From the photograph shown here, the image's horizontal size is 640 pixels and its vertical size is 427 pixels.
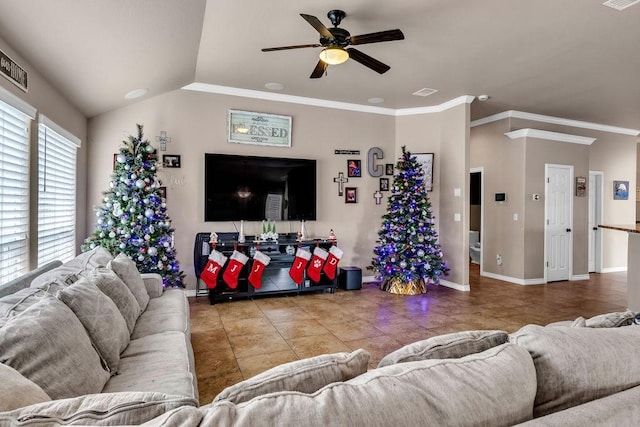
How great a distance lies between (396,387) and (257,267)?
4237 mm

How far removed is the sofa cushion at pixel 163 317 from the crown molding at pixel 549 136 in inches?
231

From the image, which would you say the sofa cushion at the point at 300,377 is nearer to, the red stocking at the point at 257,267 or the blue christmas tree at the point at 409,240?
the red stocking at the point at 257,267

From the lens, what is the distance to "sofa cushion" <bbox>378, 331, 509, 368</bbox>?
997 millimetres

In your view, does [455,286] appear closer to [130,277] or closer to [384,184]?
[384,184]

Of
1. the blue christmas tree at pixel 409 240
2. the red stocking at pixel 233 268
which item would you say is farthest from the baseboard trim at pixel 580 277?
the red stocking at pixel 233 268

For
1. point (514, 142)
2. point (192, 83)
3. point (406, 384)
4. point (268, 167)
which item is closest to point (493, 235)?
point (514, 142)

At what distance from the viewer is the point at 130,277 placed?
108 inches

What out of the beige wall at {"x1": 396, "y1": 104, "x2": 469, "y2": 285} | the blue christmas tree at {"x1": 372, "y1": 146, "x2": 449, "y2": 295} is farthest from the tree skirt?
the beige wall at {"x1": 396, "y1": 104, "x2": 469, "y2": 285}

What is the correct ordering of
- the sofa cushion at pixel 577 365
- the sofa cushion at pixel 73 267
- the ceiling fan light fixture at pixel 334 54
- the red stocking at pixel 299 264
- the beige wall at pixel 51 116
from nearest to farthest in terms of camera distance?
the sofa cushion at pixel 577 365, the sofa cushion at pixel 73 267, the beige wall at pixel 51 116, the ceiling fan light fixture at pixel 334 54, the red stocking at pixel 299 264

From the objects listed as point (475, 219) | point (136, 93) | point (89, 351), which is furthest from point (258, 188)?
point (475, 219)

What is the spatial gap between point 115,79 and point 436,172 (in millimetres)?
4687

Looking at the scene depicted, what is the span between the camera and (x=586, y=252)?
687 cm

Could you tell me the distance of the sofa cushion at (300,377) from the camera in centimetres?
81

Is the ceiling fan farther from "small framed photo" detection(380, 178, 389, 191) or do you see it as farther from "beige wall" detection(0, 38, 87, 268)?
A: "small framed photo" detection(380, 178, 389, 191)
